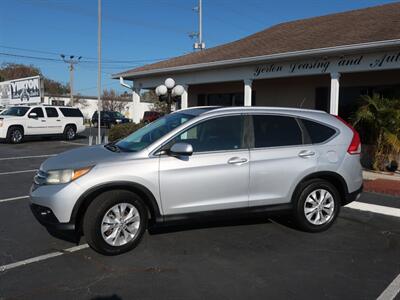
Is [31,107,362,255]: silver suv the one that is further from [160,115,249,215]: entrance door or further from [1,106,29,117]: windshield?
[1,106,29,117]: windshield

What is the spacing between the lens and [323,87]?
15852mm

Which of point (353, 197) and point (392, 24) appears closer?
point (353, 197)

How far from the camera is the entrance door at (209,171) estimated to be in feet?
16.9

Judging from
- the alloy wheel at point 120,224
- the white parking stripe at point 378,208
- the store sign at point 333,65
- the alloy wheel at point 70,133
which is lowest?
the white parking stripe at point 378,208

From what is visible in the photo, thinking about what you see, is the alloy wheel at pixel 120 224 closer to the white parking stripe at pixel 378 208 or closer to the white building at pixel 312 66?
the white parking stripe at pixel 378 208

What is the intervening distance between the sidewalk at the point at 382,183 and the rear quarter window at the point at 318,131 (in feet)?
12.0

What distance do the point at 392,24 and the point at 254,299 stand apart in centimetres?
1125

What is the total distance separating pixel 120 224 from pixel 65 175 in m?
0.82

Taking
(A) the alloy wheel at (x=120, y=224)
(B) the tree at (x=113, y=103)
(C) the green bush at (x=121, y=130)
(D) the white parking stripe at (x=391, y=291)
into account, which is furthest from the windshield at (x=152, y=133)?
(B) the tree at (x=113, y=103)

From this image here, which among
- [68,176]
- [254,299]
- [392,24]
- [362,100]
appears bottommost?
[254,299]

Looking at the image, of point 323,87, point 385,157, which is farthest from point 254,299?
point 323,87

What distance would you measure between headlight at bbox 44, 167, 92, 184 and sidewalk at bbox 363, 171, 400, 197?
658cm

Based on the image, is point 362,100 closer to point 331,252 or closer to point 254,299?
point 331,252

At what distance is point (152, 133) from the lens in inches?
225
